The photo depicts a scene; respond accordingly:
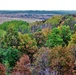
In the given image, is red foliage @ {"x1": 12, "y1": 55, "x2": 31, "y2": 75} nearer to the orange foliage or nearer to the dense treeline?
the dense treeline

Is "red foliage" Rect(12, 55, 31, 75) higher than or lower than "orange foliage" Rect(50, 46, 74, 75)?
lower

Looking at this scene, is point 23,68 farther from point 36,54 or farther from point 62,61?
point 62,61

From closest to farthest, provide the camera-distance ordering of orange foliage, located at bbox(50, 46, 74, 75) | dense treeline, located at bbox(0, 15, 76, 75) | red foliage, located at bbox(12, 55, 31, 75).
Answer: orange foliage, located at bbox(50, 46, 74, 75)
dense treeline, located at bbox(0, 15, 76, 75)
red foliage, located at bbox(12, 55, 31, 75)

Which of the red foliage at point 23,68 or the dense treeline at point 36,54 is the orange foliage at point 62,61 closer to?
the dense treeline at point 36,54

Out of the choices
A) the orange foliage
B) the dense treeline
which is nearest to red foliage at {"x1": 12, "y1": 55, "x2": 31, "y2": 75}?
the dense treeline

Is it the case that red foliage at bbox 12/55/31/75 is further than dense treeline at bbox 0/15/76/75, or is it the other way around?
red foliage at bbox 12/55/31/75

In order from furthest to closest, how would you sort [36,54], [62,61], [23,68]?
[36,54] → [23,68] → [62,61]

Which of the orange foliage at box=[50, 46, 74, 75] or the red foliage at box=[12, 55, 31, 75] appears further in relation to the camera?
the red foliage at box=[12, 55, 31, 75]

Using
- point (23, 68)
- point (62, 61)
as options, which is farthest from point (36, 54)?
point (62, 61)

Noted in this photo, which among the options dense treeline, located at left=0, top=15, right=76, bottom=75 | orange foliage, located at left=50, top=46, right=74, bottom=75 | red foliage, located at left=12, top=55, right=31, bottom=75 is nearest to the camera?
orange foliage, located at left=50, top=46, right=74, bottom=75

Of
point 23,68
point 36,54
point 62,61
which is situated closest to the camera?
point 62,61

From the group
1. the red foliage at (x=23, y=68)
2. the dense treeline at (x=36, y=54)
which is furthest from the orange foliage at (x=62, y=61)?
the red foliage at (x=23, y=68)

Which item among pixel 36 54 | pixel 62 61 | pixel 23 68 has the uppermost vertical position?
pixel 62 61
